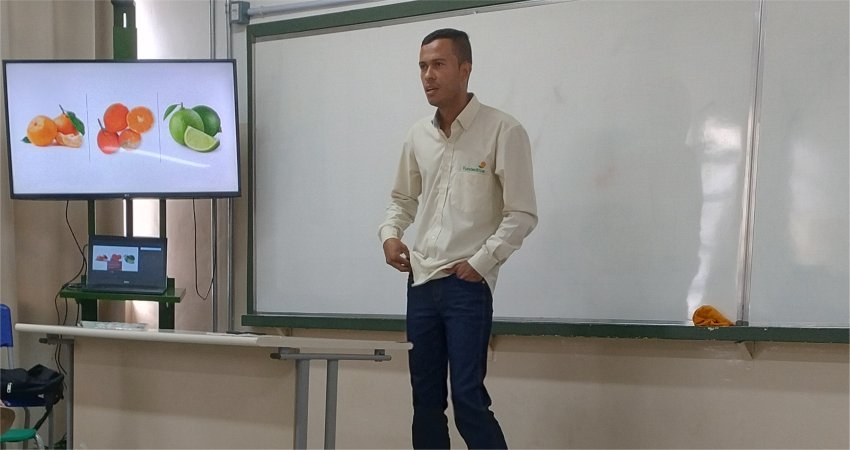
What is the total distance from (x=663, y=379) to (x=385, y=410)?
47.3 inches

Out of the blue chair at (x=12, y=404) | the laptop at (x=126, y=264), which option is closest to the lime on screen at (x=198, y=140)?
the laptop at (x=126, y=264)

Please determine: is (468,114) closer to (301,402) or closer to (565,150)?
(565,150)

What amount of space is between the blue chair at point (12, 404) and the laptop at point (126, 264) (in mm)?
364

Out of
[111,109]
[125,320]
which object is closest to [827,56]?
[111,109]

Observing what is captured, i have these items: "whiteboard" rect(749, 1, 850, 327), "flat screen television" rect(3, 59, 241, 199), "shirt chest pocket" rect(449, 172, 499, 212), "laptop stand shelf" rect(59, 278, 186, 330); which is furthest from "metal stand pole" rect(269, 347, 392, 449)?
"flat screen television" rect(3, 59, 241, 199)

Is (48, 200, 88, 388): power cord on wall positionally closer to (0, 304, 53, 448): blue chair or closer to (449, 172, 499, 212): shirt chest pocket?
(0, 304, 53, 448): blue chair

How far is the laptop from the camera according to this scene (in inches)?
162

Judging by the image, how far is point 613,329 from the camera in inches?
133

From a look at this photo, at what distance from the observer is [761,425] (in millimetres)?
3154

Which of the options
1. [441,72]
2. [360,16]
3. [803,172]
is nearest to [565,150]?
[441,72]

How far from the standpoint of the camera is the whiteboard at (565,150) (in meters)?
3.26

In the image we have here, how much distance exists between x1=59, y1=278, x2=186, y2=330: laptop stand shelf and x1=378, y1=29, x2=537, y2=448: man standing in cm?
139

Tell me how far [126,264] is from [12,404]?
726 millimetres

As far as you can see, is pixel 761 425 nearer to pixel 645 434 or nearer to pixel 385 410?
pixel 645 434
